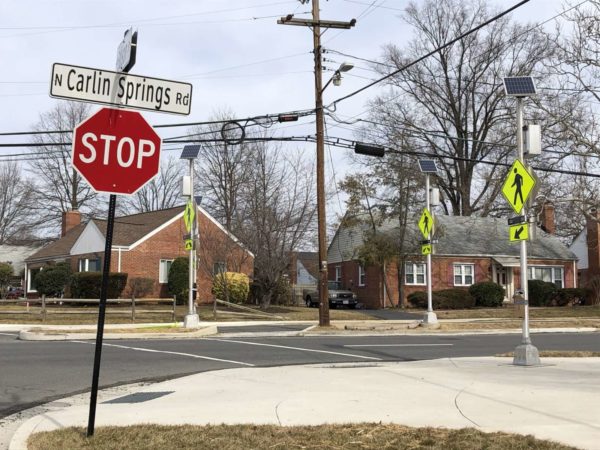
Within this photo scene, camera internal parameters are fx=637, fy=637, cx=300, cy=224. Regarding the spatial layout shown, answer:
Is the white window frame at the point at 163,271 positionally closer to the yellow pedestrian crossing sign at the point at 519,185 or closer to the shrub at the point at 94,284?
the shrub at the point at 94,284

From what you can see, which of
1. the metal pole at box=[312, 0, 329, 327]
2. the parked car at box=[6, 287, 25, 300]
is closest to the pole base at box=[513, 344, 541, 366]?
the metal pole at box=[312, 0, 329, 327]

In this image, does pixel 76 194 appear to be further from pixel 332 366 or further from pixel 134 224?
pixel 332 366

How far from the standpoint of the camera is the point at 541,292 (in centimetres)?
4047

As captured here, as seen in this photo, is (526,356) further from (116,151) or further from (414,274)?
(414,274)

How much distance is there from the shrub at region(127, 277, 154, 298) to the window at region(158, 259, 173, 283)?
1.14 meters

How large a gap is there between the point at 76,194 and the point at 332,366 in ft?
162

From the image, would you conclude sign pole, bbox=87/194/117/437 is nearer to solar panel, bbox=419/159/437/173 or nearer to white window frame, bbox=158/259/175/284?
solar panel, bbox=419/159/437/173

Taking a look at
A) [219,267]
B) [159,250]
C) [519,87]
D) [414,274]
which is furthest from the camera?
[414,274]

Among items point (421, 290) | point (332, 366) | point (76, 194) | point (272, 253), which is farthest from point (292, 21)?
point (76, 194)

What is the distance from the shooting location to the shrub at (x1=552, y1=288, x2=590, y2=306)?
135 ft

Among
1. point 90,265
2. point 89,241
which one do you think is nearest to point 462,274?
point 90,265

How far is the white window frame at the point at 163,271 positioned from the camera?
37.2 meters

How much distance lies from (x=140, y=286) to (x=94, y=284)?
9.55 ft

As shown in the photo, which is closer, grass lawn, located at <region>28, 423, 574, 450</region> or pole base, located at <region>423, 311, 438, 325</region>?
grass lawn, located at <region>28, 423, 574, 450</region>
